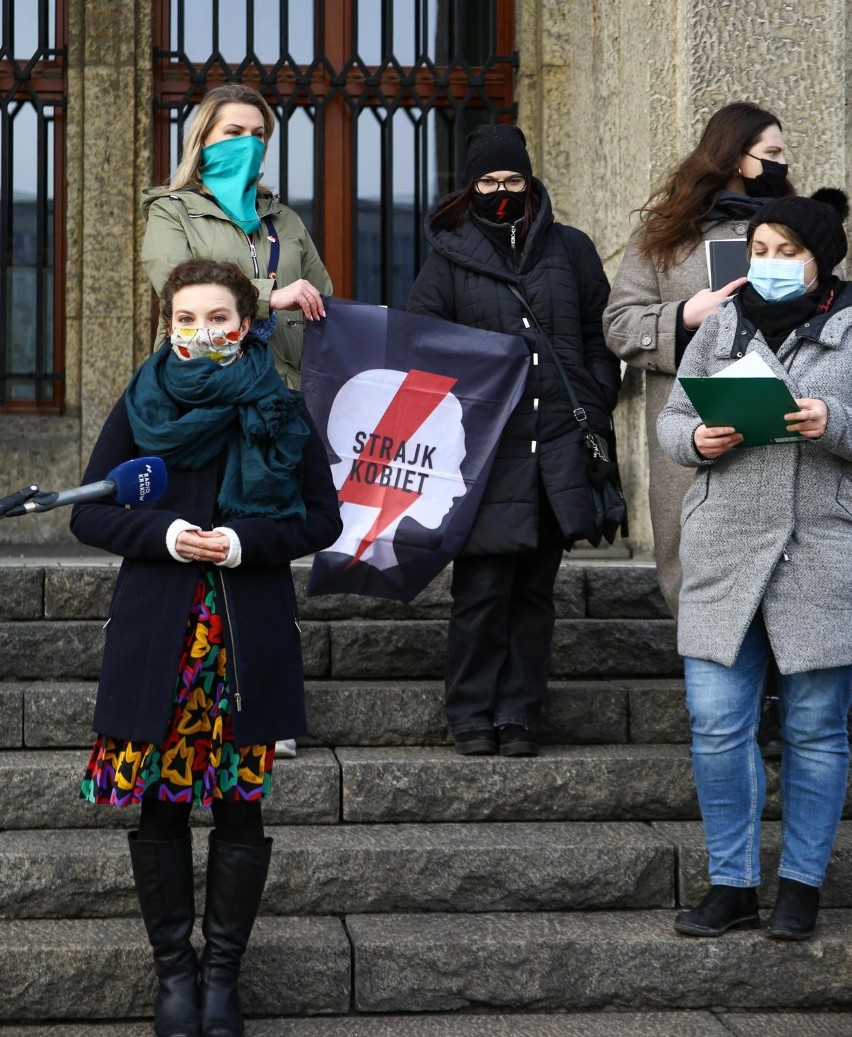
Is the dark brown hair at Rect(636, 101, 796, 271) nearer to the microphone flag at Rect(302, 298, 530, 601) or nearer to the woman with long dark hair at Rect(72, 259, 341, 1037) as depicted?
Answer: the microphone flag at Rect(302, 298, 530, 601)

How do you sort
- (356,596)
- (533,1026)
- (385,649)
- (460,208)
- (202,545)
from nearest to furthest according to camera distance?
(202,545), (533,1026), (460,208), (385,649), (356,596)

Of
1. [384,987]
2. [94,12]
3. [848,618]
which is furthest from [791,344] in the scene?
[94,12]

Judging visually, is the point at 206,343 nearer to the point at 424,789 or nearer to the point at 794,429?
the point at 794,429

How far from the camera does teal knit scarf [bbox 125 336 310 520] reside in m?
3.50

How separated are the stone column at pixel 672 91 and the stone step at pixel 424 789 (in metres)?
1.92

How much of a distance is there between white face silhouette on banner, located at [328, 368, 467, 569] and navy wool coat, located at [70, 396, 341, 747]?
123cm

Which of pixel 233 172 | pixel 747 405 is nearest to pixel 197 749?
pixel 747 405

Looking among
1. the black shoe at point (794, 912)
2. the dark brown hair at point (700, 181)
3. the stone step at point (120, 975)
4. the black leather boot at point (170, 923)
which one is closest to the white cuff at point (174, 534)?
the black leather boot at point (170, 923)

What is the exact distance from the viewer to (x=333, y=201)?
748cm

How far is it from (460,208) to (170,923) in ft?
8.03

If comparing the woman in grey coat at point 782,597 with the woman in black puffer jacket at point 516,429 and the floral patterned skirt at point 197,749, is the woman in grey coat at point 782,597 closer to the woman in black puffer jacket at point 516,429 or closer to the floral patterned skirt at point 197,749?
the woman in black puffer jacket at point 516,429

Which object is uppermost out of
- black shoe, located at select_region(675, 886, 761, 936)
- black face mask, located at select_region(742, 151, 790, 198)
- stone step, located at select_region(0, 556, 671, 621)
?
black face mask, located at select_region(742, 151, 790, 198)

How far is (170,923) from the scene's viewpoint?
11.5ft

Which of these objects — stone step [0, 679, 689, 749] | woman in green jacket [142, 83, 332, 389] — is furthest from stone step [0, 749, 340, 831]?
woman in green jacket [142, 83, 332, 389]
